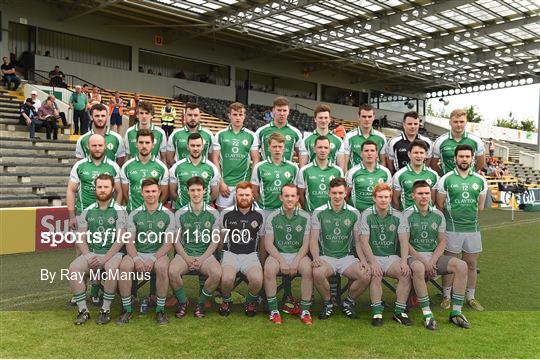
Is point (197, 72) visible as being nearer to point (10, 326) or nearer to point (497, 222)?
point (497, 222)

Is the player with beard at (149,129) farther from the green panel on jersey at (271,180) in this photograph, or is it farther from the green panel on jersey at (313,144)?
the green panel on jersey at (313,144)

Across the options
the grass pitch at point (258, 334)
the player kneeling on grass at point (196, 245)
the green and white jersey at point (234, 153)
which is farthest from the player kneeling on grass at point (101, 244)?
the green and white jersey at point (234, 153)

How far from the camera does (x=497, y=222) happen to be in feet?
44.3

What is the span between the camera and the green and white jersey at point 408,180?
5.15 m

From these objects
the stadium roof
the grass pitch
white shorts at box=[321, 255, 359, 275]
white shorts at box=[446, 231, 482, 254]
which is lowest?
the grass pitch

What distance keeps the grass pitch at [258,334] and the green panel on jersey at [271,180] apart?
1.12 meters

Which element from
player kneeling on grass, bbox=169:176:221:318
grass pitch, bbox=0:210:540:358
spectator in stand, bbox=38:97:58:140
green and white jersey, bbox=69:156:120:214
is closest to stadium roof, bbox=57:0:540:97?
spectator in stand, bbox=38:97:58:140

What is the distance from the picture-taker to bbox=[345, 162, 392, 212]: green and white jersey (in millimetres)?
5164

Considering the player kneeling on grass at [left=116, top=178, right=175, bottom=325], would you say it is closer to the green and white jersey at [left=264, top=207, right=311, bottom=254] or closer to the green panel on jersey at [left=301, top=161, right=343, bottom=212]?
the green and white jersey at [left=264, top=207, right=311, bottom=254]

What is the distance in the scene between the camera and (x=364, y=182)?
17.0ft

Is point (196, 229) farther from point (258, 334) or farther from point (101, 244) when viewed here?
point (258, 334)

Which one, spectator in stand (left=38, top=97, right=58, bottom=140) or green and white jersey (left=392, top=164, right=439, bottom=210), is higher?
spectator in stand (left=38, top=97, right=58, bottom=140)

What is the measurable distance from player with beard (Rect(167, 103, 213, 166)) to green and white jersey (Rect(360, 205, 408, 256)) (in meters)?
1.99

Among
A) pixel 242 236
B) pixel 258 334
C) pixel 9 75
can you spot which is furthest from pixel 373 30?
pixel 258 334
